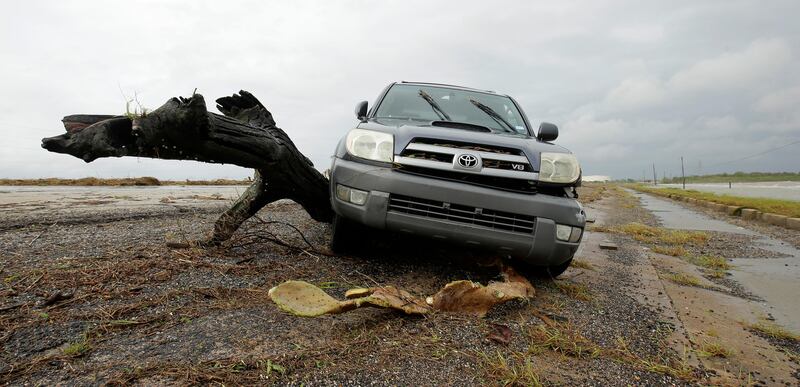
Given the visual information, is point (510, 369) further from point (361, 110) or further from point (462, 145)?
point (361, 110)

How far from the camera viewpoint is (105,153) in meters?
2.41

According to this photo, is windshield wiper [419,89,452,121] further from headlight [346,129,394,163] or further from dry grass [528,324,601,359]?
dry grass [528,324,601,359]

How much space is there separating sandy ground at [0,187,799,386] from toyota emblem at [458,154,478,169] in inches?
35.1

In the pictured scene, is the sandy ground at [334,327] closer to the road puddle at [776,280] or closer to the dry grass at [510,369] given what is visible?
the dry grass at [510,369]

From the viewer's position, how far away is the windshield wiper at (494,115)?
3990 mm

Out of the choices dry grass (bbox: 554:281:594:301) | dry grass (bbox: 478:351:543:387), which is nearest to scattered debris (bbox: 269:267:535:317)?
dry grass (bbox: 478:351:543:387)

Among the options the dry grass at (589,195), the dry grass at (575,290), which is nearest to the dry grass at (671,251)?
the dry grass at (575,290)

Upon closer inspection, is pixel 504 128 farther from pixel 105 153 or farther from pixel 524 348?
pixel 105 153

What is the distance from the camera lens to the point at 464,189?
277 centimetres

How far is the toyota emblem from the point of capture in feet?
9.32

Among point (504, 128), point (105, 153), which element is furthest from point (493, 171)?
point (105, 153)

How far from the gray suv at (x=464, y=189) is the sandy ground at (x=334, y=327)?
1.47 feet

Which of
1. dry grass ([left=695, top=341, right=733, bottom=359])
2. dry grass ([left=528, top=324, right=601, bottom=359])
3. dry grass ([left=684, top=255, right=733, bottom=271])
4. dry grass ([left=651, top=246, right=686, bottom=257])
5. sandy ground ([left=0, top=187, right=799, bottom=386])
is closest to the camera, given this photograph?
sandy ground ([left=0, top=187, right=799, bottom=386])

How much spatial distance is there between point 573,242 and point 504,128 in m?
1.45
